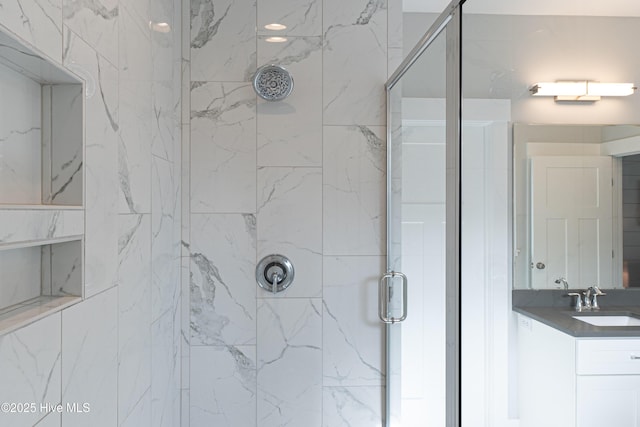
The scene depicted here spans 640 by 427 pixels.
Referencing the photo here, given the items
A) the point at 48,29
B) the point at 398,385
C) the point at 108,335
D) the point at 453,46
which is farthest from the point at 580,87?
the point at 398,385

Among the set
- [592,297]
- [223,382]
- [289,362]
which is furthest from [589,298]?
[223,382]

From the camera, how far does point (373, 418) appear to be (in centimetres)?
219

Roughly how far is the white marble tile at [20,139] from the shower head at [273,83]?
1154mm

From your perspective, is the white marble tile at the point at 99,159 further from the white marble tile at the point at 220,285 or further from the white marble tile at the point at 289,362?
the white marble tile at the point at 289,362

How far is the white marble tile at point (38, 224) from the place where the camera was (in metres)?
0.79

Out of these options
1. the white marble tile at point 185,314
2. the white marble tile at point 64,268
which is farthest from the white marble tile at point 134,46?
the white marble tile at point 185,314

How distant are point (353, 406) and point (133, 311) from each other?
3.68 ft

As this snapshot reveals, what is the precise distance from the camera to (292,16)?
2.17 metres

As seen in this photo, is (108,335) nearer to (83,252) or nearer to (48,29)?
(83,252)

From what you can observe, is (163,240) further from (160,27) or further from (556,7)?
(556,7)

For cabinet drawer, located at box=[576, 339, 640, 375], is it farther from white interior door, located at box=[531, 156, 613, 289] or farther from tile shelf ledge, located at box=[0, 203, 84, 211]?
tile shelf ledge, located at box=[0, 203, 84, 211]

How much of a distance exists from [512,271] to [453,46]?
26.2 inches

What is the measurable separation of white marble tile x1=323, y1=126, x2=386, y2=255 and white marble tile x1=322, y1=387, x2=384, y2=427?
60cm

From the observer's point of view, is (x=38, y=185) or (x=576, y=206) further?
(x=38, y=185)
